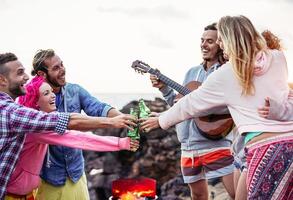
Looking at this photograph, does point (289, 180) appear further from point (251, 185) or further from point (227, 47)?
point (227, 47)

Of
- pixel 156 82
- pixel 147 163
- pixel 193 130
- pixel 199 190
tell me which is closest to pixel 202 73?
pixel 156 82

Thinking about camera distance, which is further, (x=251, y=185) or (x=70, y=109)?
(x=70, y=109)

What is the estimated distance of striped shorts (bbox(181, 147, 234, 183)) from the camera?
558cm

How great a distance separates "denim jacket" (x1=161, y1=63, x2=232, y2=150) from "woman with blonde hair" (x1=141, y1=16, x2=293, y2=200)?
5.76ft

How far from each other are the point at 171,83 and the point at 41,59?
150 cm

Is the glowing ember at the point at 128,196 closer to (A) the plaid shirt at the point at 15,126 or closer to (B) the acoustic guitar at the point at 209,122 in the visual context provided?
(B) the acoustic guitar at the point at 209,122

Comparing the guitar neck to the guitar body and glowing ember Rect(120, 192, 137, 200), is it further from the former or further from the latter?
glowing ember Rect(120, 192, 137, 200)

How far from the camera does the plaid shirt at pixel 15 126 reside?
141 inches

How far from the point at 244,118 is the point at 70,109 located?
1593 mm

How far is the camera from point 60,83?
184 inches

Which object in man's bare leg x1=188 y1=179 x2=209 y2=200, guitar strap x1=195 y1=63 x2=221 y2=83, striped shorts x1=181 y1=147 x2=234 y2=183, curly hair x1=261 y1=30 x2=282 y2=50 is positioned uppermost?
curly hair x1=261 y1=30 x2=282 y2=50

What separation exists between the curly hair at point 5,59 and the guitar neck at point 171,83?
82.9 inches

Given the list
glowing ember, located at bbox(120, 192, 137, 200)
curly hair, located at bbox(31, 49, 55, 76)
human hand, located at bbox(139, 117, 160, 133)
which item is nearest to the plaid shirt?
human hand, located at bbox(139, 117, 160, 133)

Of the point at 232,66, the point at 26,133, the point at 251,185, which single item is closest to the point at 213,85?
the point at 232,66
